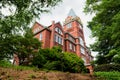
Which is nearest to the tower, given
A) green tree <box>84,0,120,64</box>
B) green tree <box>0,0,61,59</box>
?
green tree <box>84,0,120,64</box>

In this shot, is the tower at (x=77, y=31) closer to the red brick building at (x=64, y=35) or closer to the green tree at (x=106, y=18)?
the red brick building at (x=64, y=35)

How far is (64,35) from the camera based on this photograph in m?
40.3

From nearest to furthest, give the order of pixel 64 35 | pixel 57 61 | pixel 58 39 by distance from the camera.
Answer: pixel 57 61
pixel 58 39
pixel 64 35

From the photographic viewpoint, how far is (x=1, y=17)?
12289 millimetres

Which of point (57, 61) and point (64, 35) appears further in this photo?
point (64, 35)

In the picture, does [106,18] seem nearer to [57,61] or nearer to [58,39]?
[57,61]

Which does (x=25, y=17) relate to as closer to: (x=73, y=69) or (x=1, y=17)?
(x=1, y=17)

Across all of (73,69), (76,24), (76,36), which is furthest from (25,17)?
(76,24)

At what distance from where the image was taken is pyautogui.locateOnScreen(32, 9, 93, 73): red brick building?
34562 millimetres

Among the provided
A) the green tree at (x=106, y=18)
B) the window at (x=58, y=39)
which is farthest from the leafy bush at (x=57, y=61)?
the window at (x=58, y=39)

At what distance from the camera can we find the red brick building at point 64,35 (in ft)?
113

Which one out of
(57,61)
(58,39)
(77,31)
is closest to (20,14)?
(57,61)

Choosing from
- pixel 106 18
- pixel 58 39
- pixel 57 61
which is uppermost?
pixel 58 39

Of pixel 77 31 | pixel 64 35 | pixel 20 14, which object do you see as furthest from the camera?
pixel 77 31
